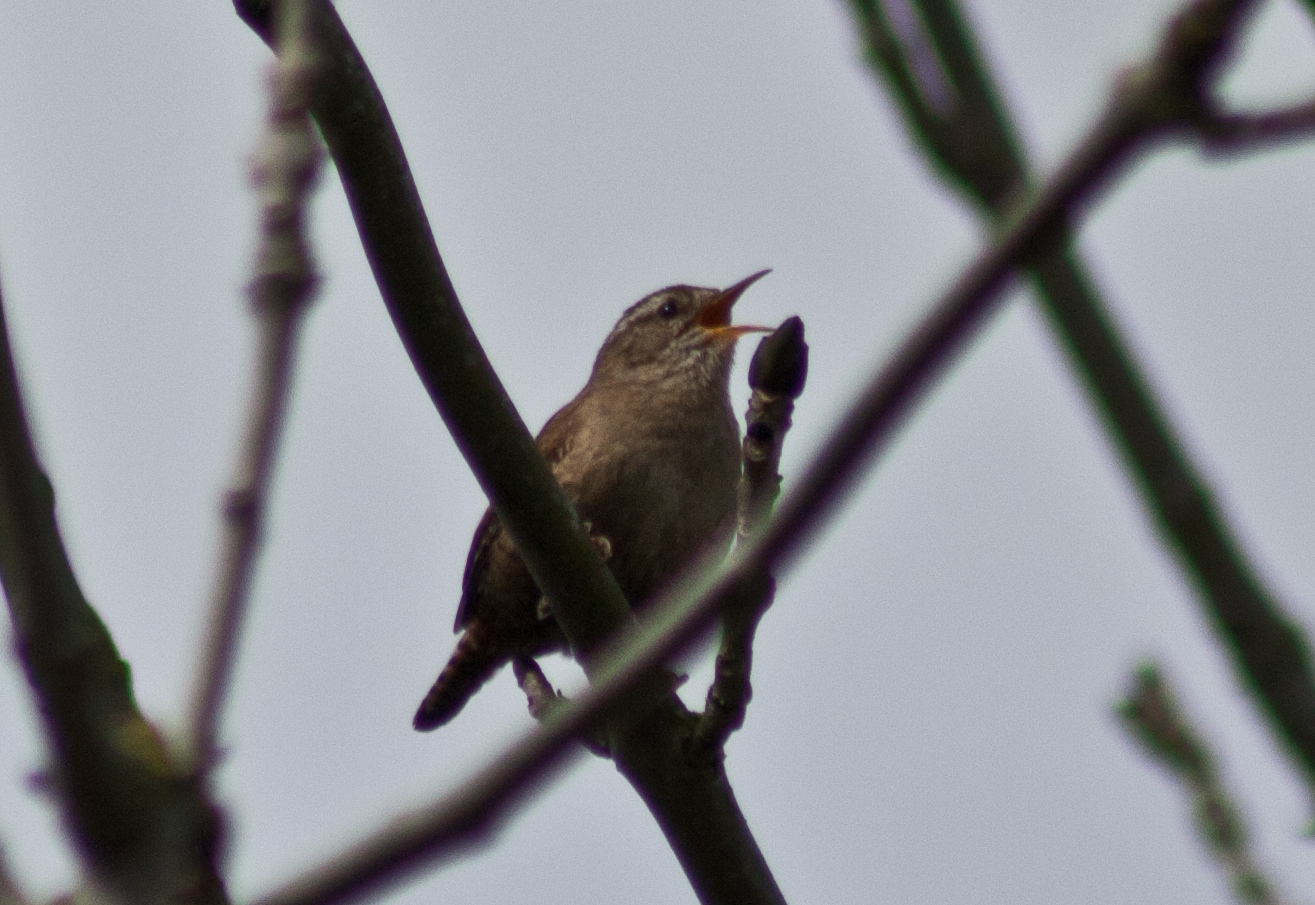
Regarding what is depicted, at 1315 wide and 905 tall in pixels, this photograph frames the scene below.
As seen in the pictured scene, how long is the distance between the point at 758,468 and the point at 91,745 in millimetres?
1883

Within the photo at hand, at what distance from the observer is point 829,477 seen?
1305 millimetres

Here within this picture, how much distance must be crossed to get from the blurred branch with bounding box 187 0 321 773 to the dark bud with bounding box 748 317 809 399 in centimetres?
151

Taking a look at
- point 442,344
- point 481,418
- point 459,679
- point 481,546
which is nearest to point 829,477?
point 442,344

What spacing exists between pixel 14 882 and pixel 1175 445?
122cm

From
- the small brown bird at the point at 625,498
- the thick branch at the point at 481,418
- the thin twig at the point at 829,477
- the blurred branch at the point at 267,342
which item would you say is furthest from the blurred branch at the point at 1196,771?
the small brown bird at the point at 625,498

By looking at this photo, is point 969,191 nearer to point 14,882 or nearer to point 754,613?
point 14,882

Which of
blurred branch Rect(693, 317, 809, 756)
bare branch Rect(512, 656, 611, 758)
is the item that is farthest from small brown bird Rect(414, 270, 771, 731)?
blurred branch Rect(693, 317, 809, 756)

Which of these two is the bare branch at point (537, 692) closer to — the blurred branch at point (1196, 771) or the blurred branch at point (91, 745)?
the blurred branch at point (1196, 771)

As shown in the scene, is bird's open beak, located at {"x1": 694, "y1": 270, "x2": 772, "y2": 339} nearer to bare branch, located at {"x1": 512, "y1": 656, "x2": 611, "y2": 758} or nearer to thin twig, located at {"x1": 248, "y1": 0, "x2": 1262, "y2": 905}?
bare branch, located at {"x1": 512, "y1": 656, "x2": 611, "y2": 758}

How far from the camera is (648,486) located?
713 centimetres

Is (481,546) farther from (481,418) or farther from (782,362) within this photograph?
(782,362)

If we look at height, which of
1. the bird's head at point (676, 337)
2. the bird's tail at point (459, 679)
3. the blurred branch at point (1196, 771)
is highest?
the bird's head at point (676, 337)

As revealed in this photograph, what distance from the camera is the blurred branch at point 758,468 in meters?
2.96

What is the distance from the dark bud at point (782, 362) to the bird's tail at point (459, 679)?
4501mm
